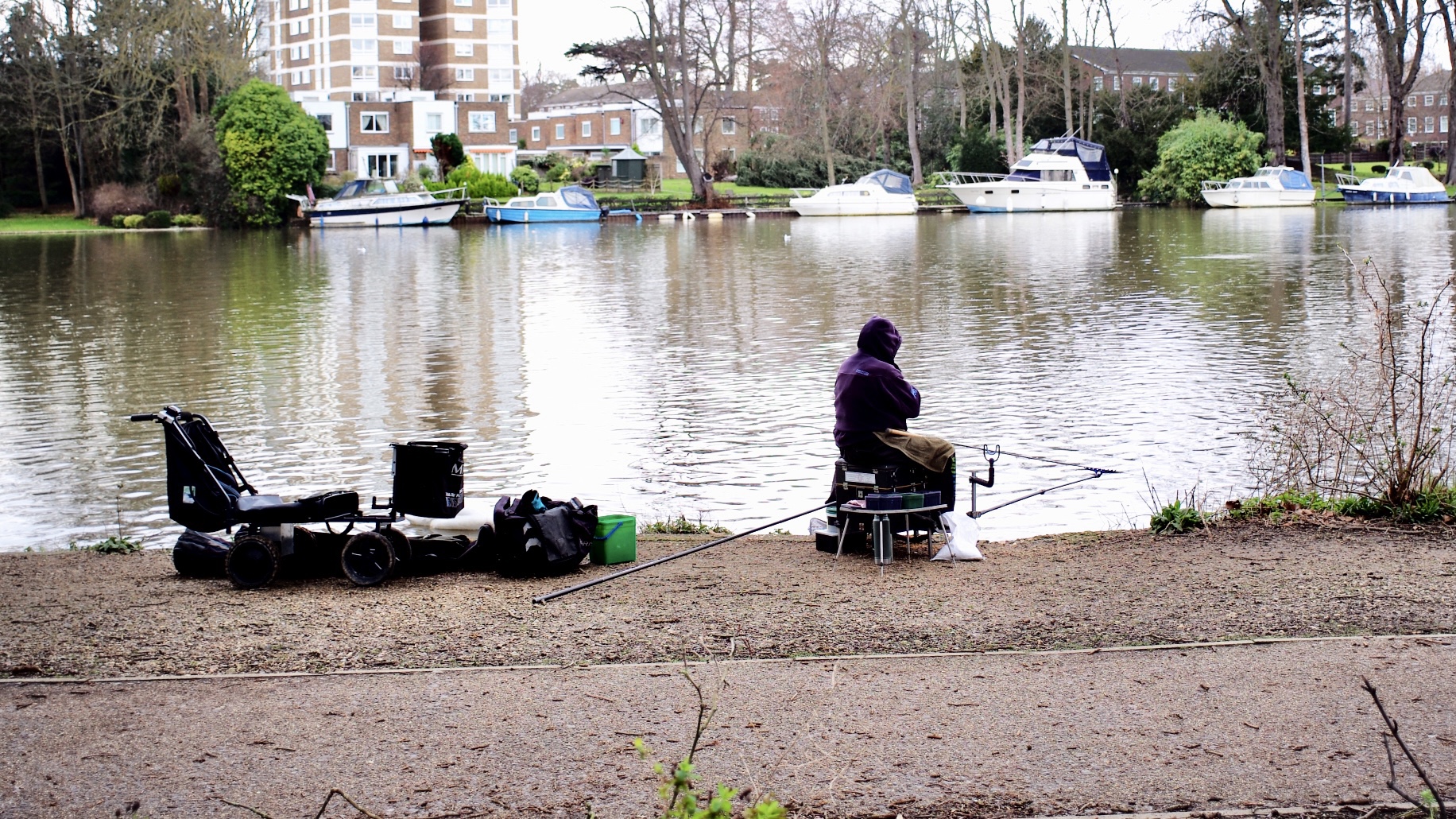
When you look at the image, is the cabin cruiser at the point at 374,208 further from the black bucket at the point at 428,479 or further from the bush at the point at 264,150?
the black bucket at the point at 428,479

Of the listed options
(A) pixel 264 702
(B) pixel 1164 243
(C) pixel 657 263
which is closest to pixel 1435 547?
(A) pixel 264 702

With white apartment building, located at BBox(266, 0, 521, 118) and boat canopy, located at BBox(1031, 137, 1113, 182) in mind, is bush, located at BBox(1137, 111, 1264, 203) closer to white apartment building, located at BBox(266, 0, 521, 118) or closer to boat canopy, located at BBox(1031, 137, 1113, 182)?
boat canopy, located at BBox(1031, 137, 1113, 182)

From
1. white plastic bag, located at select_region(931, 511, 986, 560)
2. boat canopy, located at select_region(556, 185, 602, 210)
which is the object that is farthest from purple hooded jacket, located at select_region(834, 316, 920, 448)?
boat canopy, located at select_region(556, 185, 602, 210)

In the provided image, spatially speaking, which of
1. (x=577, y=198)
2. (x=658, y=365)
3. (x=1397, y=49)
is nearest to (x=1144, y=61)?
(x=1397, y=49)

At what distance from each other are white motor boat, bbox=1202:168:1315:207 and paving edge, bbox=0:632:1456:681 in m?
61.3

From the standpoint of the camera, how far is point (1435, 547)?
8.06 metres

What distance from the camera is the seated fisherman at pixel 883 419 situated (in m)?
8.74

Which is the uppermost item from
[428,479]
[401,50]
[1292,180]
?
[401,50]

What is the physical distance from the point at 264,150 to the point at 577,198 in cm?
1299

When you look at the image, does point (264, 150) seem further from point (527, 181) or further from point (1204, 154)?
point (1204, 154)

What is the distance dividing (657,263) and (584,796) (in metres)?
33.4

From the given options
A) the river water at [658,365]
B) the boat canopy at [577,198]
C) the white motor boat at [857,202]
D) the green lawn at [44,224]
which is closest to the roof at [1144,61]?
the white motor boat at [857,202]

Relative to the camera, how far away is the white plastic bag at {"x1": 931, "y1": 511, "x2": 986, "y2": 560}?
846 centimetres

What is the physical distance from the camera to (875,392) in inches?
348
